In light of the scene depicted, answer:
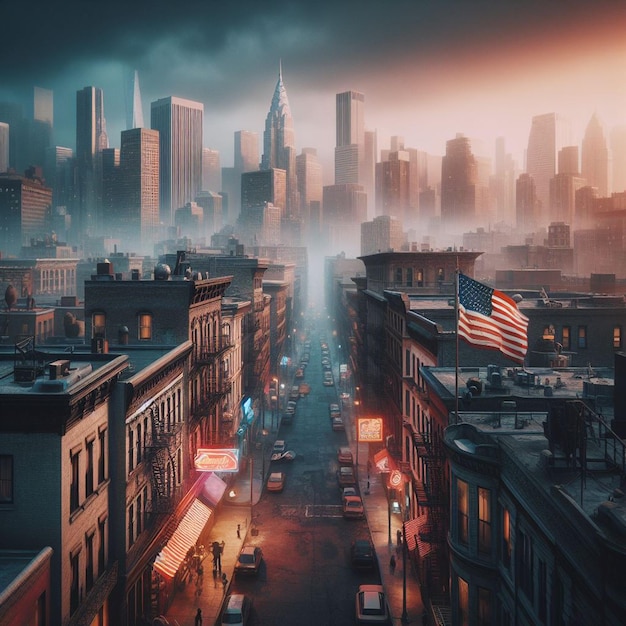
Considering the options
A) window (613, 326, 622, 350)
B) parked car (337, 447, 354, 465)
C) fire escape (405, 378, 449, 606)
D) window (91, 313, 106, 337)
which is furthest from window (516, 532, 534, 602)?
parked car (337, 447, 354, 465)

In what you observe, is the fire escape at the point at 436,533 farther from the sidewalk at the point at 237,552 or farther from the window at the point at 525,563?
the window at the point at 525,563

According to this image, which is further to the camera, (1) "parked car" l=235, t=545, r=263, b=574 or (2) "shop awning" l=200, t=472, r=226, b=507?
(2) "shop awning" l=200, t=472, r=226, b=507

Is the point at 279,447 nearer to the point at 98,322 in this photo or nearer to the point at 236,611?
the point at 98,322

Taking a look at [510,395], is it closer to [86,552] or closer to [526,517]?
[526,517]

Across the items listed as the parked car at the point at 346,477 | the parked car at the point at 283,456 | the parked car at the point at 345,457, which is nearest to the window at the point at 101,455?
the parked car at the point at 346,477

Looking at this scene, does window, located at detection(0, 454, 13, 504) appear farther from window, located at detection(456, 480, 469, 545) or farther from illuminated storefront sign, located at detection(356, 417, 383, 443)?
illuminated storefront sign, located at detection(356, 417, 383, 443)

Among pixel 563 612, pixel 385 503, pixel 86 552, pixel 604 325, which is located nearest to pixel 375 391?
pixel 385 503

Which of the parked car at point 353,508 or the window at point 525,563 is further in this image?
the parked car at point 353,508

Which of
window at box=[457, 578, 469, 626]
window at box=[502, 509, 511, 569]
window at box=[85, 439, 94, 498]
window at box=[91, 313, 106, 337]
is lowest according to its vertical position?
window at box=[457, 578, 469, 626]
